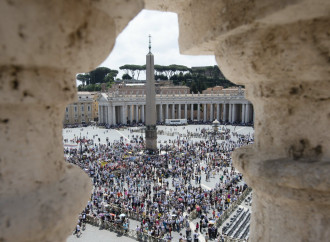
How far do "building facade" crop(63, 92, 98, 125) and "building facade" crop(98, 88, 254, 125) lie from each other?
4164mm

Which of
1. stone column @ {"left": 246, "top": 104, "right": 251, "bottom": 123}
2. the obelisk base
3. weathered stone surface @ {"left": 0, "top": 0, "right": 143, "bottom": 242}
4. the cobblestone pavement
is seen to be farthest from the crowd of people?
stone column @ {"left": 246, "top": 104, "right": 251, "bottom": 123}

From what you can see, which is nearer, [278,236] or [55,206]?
[55,206]

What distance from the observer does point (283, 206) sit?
4.92 ft

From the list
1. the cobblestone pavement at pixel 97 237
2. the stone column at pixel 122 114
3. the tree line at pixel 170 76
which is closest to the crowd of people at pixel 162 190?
the cobblestone pavement at pixel 97 237

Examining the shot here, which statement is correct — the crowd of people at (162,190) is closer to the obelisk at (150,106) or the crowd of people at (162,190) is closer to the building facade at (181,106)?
the obelisk at (150,106)

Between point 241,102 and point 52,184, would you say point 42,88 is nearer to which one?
point 52,184

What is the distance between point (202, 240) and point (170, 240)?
1.01 metres

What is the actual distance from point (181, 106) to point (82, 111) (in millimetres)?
16080

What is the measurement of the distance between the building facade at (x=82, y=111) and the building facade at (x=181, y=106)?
416 cm

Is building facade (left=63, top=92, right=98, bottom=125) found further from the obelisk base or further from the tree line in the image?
the obelisk base

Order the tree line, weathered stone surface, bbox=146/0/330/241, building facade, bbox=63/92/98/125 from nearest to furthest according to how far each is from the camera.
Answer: weathered stone surface, bbox=146/0/330/241
building facade, bbox=63/92/98/125
the tree line

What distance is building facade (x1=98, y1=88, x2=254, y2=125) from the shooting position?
147 feet

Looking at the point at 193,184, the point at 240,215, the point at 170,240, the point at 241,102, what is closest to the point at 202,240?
the point at 170,240

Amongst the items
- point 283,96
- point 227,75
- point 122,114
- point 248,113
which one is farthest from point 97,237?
point 248,113
